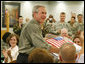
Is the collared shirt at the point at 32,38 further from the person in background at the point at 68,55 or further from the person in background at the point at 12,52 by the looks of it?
the person in background at the point at 12,52

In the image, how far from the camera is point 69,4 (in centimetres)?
960

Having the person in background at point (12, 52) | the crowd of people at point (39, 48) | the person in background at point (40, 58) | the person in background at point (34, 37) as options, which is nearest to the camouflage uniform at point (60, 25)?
the person in background at point (12, 52)

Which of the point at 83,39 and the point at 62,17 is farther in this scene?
the point at 62,17

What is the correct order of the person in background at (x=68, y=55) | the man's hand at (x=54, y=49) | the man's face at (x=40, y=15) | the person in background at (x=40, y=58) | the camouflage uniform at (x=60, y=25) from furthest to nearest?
the camouflage uniform at (x=60, y=25), the man's face at (x=40, y=15), the man's hand at (x=54, y=49), the person in background at (x=68, y=55), the person in background at (x=40, y=58)

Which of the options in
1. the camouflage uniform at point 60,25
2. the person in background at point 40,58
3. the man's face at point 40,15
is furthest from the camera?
the camouflage uniform at point 60,25

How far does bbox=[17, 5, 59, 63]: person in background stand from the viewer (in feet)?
6.97

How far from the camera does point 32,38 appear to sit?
213 cm

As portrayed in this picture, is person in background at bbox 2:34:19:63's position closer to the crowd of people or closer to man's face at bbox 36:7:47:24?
the crowd of people

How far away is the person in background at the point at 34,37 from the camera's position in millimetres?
2125

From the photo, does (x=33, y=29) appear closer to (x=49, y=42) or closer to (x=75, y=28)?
(x=49, y=42)

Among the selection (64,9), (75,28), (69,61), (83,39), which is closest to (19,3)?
(64,9)

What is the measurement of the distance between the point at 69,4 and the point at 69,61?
323 inches

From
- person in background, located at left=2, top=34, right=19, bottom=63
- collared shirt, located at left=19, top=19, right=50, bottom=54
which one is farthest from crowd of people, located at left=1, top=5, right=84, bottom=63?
person in background, located at left=2, top=34, right=19, bottom=63

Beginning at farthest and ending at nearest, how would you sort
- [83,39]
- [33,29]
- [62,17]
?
1. [62,17]
2. [83,39]
3. [33,29]
